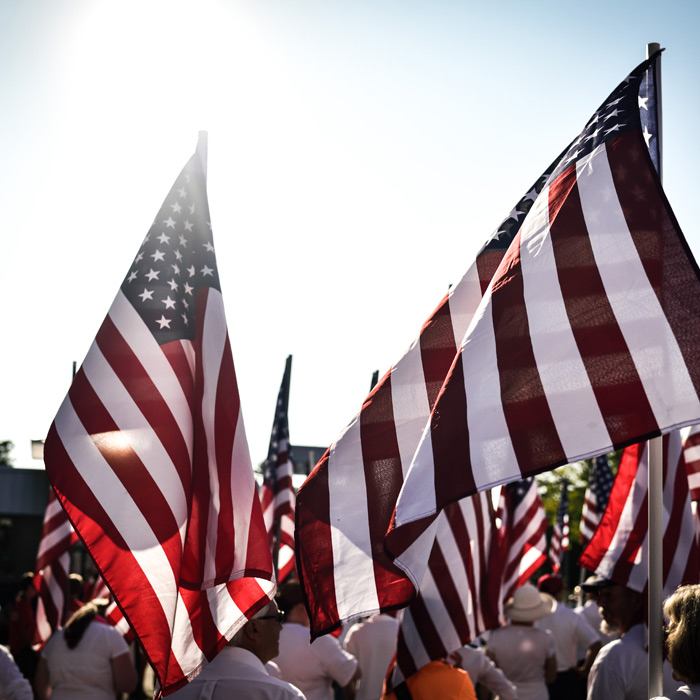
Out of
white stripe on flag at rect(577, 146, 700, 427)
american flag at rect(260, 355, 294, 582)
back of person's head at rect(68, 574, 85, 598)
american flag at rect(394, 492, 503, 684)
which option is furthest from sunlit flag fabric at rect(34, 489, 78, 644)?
white stripe on flag at rect(577, 146, 700, 427)

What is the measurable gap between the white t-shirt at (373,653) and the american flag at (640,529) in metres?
3.22

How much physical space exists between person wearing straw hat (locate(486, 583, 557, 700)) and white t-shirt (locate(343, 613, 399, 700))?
1109 millimetres

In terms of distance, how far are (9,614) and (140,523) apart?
790 cm

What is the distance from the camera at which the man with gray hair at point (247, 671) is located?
13.4 feet

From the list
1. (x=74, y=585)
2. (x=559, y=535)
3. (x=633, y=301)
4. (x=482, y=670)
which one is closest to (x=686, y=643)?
(x=633, y=301)

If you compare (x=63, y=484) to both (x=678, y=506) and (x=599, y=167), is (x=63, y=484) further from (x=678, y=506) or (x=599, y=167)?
(x=678, y=506)

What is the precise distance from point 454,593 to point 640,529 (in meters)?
1.35

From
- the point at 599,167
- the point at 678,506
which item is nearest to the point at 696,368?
the point at 599,167

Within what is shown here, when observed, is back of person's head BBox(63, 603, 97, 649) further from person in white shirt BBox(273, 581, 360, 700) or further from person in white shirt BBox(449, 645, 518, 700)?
person in white shirt BBox(449, 645, 518, 700)

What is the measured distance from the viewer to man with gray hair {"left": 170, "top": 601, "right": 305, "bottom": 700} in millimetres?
4082

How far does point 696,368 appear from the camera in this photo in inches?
119

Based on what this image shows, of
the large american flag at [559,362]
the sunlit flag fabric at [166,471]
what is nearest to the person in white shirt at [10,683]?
the sunlit flag fabric at [166,471]

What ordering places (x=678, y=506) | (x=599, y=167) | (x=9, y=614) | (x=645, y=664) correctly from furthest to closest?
(x=9, y=614), (x=678, y=506), (x=645, y=664), (x=599, y=167)

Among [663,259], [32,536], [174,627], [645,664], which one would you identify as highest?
[663,259]
